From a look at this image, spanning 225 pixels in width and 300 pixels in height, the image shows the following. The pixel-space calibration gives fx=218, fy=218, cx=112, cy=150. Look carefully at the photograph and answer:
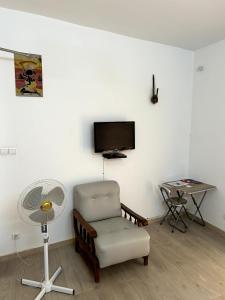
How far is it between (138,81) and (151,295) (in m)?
2.65

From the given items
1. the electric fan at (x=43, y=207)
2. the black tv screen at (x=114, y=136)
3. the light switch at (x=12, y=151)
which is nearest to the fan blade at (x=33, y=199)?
the electric fan at (x=43, y=207)

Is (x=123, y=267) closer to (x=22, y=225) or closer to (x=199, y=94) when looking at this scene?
(x=22, y=225)

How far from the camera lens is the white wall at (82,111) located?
2.52 metres

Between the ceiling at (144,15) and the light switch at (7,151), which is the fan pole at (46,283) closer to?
the light switch at (7,151)

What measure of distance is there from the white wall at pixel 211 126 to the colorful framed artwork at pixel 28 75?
247 centimetres

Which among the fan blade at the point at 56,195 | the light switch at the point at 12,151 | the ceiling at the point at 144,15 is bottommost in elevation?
the fan blade at the point at 56,195

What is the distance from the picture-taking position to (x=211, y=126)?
337cm

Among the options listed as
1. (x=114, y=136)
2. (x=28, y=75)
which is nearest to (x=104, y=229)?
(x=114, y=136)

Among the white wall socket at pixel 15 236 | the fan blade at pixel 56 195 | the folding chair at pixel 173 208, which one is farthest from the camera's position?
the folding chair at pixel 173 208

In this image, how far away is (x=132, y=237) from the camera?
234cm

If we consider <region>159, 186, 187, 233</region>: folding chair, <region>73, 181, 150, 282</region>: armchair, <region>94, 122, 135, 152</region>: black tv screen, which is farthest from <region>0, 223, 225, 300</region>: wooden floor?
<region>94, 122, 135, 152</region>: black tv screen

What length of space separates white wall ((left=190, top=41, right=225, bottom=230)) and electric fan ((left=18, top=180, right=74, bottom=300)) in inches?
94.1

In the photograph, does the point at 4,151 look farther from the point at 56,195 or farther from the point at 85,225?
the point at 85,225

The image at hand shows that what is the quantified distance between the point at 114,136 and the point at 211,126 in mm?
1564
